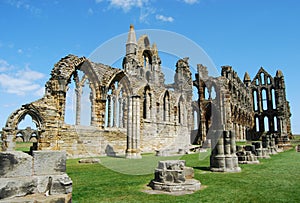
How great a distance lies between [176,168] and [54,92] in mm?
8845

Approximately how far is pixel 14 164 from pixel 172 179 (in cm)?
322

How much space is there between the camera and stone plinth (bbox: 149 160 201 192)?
16.4 ft

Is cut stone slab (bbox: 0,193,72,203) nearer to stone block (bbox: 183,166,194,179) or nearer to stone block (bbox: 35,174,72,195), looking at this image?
stone block (bbox: 35,174,72,195)

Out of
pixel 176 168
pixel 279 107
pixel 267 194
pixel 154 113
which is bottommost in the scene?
pixel 267 194

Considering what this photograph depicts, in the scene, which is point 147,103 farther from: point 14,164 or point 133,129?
point 14,164

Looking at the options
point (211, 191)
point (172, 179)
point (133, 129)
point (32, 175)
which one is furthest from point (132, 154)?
point (32, 175)

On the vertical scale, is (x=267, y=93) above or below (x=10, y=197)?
above

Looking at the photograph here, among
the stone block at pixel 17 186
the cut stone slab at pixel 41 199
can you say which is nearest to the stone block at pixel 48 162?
the stone block at pixel 17 186

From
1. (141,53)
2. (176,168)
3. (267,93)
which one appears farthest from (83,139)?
(267,93)

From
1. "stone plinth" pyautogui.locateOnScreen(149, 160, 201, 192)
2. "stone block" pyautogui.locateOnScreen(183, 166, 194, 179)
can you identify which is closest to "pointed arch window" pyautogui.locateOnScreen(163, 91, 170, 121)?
"stone block" pyautogui.locateOnScreen(183, 166, 194, 179)

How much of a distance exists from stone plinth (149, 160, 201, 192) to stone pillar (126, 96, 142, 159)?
7.51m

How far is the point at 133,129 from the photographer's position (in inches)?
523

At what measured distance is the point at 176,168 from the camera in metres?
5.39

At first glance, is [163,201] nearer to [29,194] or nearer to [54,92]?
[29,194]
